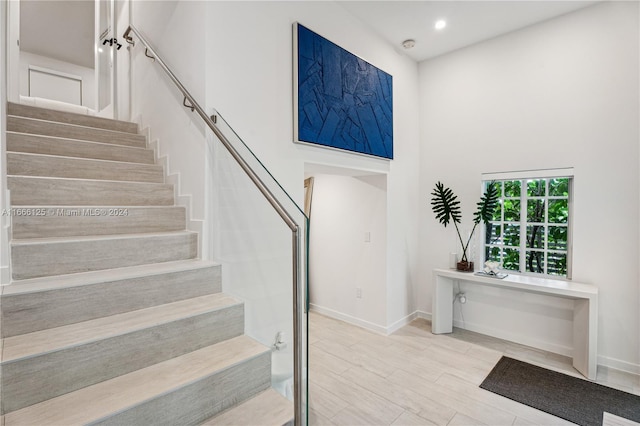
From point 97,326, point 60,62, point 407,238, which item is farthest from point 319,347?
point 60,62

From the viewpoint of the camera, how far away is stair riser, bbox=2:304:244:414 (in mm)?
1229

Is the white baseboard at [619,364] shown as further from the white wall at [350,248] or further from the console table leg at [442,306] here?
the white wall at [350,248]

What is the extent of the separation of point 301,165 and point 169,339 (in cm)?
169

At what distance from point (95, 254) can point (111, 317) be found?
0.42 metres

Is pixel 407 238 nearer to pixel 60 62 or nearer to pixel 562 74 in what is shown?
pixel 562 74

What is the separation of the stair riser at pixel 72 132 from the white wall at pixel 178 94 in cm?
21

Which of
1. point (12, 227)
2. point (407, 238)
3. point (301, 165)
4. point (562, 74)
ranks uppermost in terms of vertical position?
point (562, 74)

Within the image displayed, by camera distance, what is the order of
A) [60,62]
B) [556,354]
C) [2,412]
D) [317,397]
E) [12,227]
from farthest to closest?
[60,62], [556,354], [317,397], [12,227], [2,412]

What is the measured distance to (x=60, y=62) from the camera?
565 centimetres

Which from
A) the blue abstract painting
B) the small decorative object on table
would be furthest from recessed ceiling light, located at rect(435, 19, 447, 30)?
the small decorative object on table

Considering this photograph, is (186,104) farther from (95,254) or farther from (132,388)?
(132,388)

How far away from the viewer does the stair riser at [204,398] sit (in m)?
1.28

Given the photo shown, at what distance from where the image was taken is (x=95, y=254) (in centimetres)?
183

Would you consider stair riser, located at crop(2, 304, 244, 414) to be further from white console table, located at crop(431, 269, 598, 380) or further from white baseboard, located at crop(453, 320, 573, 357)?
white baseboard, located at crop(453, 320, 573, 357)
